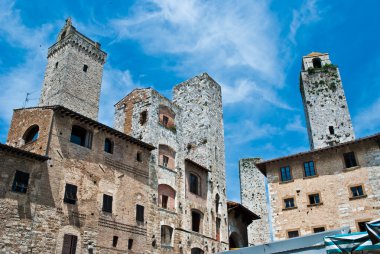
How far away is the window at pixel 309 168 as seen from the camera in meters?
27.8

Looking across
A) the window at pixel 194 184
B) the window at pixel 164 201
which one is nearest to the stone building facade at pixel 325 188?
the window at pixel 194 184

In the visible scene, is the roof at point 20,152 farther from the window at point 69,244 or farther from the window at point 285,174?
the window at point 285,174

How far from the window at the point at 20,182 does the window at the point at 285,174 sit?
18.5m

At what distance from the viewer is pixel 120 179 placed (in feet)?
81.4

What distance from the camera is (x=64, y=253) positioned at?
66.3 feet

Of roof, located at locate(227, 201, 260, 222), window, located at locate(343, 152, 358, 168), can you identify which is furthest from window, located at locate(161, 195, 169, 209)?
window, located at locate(343, 152, 358, 168)

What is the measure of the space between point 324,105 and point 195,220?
76.3 feet

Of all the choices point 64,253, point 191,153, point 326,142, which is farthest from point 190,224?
point 326,142

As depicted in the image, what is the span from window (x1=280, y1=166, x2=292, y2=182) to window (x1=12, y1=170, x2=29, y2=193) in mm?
18496

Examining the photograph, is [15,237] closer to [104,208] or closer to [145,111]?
[104,208]

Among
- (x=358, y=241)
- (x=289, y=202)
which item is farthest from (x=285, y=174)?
(x=358, y=241)

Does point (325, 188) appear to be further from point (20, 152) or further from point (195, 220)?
point (20, 152)

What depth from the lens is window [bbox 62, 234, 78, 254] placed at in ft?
66.7

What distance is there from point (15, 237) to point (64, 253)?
10.1 ft
